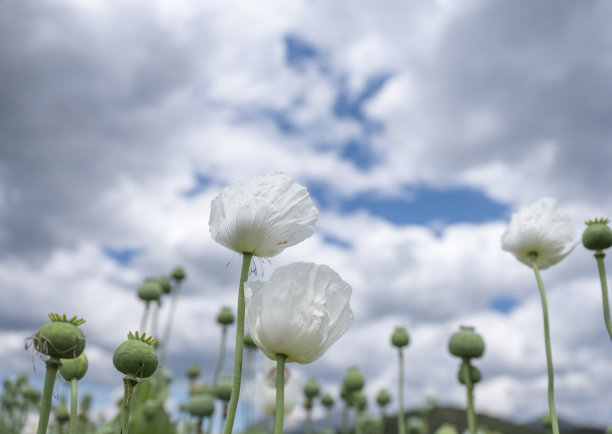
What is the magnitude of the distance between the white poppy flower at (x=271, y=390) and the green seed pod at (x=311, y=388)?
289 millimetres

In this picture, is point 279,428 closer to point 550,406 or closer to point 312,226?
point 312,226

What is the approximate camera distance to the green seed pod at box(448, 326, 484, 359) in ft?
9.07

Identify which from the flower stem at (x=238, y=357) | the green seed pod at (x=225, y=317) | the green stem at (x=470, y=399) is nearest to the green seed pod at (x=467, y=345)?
the green stem at (x=470, y=399)

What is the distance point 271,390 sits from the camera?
13.7 ft

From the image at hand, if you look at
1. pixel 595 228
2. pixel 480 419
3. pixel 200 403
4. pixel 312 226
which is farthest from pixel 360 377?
pixel 480 419

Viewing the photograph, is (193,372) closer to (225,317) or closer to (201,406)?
(225,317)

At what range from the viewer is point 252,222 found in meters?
1.67

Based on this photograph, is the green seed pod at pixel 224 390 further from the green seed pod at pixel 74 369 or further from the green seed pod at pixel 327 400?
the green seed pod at pixel 74 369

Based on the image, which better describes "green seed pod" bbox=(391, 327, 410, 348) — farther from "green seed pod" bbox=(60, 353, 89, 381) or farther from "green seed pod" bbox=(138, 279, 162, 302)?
"green seed pod" bbox=(60, 353, 89, 381)

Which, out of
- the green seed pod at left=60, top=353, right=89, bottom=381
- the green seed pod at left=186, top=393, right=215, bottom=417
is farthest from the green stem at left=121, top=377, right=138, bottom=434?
the green seed pod at left=186, top=393, right=215, bottom=417

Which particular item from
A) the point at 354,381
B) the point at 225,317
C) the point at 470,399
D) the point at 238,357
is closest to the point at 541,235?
the point at 470,399

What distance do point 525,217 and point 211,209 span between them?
6.70 ft

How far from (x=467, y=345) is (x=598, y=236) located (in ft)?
2.68

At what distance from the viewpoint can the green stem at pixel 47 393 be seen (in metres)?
1.33
